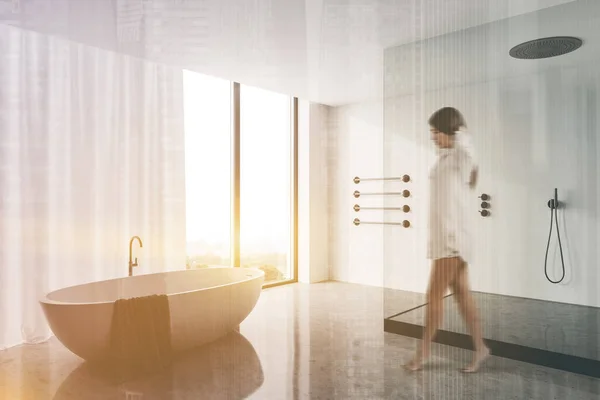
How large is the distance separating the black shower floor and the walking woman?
0.04 metres

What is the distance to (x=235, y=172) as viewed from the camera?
A: 11.0 ft

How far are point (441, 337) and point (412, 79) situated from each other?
1.06m

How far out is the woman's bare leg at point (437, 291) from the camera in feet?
4.94

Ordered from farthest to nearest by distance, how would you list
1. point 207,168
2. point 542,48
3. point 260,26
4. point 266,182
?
1. point 266,182
2. point 207,168
3. point 260,26
4. point 542,48

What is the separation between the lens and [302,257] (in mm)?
4062

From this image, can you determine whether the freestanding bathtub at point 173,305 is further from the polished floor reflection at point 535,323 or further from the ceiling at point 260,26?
the ceiling at point 260,26

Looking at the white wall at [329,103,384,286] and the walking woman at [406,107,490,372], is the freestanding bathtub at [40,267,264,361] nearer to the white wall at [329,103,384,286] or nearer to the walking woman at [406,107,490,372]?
the white wall at [329,103,384,286]

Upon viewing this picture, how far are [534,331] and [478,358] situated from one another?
28 cm

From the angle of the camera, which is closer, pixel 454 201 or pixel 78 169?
pixel 454 201

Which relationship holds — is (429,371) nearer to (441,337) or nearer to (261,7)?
(441,337)

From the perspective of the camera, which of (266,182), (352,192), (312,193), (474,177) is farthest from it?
(312,193)

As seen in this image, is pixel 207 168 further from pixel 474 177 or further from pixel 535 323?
pixel 535 323

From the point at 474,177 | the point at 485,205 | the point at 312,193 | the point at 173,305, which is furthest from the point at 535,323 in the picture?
the point at 312,193

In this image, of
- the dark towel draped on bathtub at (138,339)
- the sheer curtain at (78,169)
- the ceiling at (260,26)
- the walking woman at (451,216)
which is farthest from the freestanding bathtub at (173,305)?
the ceiling at (260,26)
